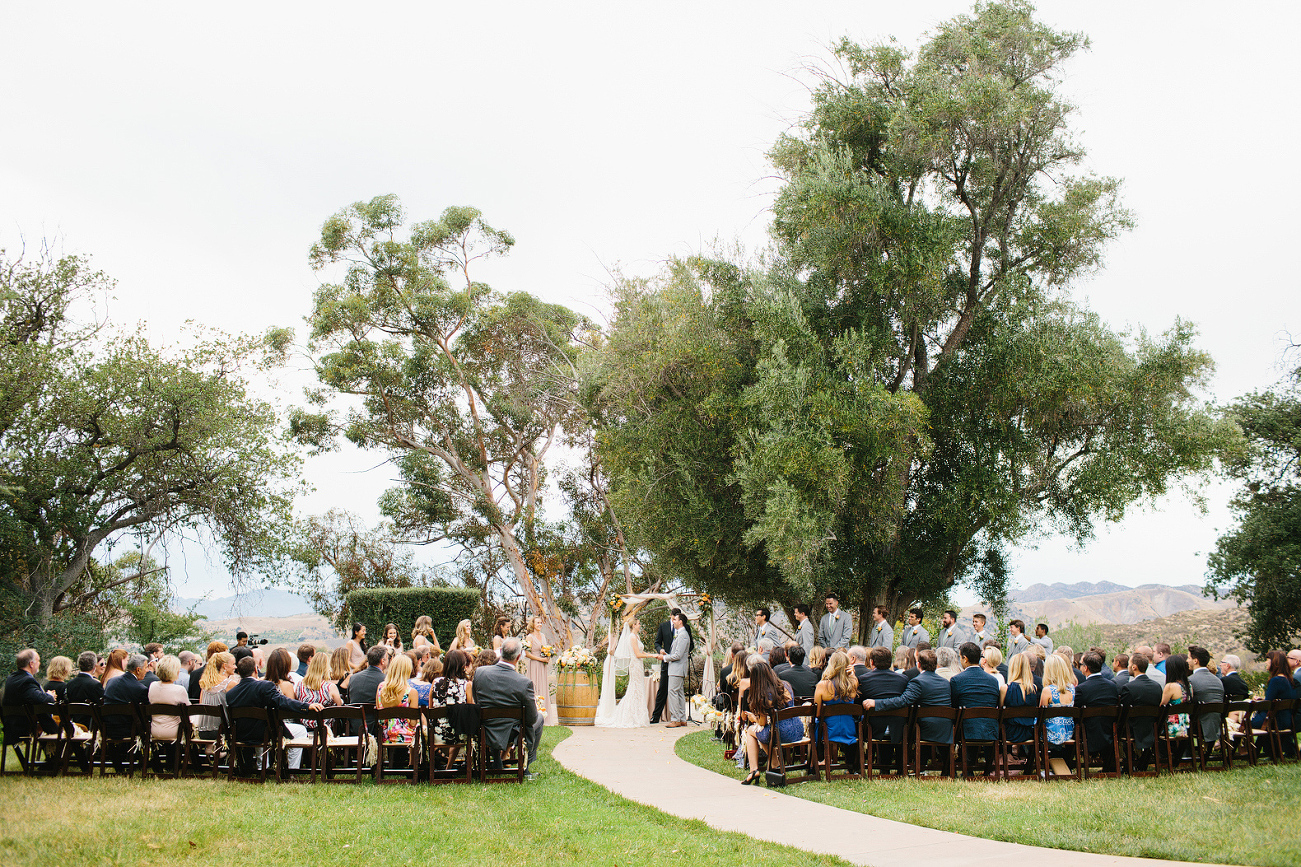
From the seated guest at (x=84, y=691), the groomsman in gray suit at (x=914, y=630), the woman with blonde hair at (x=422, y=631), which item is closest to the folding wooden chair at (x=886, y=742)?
the groomsman in gray suit at (x=914, y=630)

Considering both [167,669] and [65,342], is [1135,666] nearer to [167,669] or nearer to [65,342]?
[167,669]

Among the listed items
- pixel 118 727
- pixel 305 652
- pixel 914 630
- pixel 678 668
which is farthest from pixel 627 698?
pixel 118 727

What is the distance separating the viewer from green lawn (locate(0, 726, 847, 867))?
5.66 m

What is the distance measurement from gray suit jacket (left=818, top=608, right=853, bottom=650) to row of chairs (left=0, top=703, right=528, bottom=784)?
6130mm

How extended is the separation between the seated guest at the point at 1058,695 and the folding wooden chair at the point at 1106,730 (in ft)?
0.54

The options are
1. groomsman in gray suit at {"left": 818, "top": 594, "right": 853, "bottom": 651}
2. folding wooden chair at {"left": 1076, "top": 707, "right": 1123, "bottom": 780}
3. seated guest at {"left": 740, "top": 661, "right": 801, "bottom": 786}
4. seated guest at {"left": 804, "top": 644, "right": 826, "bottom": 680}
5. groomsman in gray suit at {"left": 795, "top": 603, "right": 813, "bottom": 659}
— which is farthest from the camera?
groomsman in gray suit at {"left": 795, "top": 603, "right": 813, "bottom": 659}

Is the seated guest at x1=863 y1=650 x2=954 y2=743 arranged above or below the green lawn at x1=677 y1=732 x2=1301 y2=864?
above

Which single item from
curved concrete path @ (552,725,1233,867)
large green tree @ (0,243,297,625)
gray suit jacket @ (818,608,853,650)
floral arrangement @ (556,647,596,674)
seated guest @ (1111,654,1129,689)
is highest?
large green tree @ (0,243,297,625)

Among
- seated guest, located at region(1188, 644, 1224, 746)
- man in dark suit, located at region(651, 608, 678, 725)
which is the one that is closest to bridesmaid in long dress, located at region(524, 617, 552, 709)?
man in dark suit, located at region(651, 608, 678, 725)

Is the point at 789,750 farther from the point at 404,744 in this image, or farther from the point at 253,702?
the point at 253,702

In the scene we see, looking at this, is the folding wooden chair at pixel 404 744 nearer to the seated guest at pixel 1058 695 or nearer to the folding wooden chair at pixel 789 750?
the folding wooden chair at pixel 789 750

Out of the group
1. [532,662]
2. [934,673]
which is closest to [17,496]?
[532,662]

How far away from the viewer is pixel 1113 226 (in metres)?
17.2

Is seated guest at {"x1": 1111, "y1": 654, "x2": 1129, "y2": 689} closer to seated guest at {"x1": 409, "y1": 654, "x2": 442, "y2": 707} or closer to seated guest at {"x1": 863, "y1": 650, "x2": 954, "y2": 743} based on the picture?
seated guest at {"x1": 863, "y1": 650, "x2": 954, "y2": 743}
